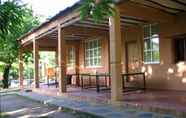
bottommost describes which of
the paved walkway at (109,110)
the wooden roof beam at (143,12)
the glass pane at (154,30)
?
the paved walkway at (109,110)

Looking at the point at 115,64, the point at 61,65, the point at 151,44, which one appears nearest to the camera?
the point at 115,64

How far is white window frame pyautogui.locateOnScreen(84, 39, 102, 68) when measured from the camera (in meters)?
18.0

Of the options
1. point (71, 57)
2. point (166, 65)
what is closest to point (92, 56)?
point (71, 57)

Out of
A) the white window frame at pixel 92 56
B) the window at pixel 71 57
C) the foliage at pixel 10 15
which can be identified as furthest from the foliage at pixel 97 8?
the window at pixel 71 57

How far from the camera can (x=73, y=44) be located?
20766mm

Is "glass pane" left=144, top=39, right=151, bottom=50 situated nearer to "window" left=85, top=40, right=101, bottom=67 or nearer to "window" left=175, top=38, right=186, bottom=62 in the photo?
"window" left=175, top=38, right=186, bottom=62

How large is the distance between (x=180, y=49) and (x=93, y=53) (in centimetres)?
687

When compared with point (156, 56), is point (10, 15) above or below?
above

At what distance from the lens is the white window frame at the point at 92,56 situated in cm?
1805

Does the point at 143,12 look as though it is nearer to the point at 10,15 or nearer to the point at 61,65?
the point at 61,65

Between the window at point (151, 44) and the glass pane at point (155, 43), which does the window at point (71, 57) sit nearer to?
the window at point (151, 44)

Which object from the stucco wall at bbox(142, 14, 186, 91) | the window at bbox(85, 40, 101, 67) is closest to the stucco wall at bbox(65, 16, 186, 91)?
the stucco wall at bbox(142, 14, 186, 91)

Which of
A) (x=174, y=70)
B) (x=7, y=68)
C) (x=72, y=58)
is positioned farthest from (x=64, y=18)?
(x=7, y=68)

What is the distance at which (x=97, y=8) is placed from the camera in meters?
4.09
